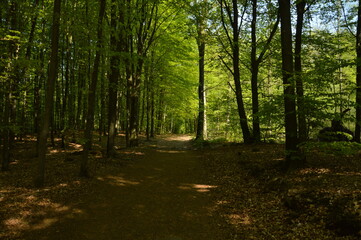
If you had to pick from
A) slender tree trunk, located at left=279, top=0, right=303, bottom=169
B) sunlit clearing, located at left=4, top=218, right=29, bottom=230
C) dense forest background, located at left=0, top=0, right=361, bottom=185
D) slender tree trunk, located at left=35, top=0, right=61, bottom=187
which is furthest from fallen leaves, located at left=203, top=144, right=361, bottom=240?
slender tree trunk, located at left=35, top=0, right=61, bottom=187

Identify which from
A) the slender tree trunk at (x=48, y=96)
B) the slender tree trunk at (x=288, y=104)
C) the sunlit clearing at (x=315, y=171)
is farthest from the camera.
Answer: the slender tree trunk at (x=48, y=96)

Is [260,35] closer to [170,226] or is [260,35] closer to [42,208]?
[170,226]

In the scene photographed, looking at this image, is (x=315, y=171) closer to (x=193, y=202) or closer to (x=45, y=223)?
(x=193, y=202)

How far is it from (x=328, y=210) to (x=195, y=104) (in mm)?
27335

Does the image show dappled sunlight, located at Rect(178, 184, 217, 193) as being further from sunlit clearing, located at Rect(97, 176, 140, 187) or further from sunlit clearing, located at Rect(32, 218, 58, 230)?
sunlit clearing, located at Rect(32, 218, 58, 230)

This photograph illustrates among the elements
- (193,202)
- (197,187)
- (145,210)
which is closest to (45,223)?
(145,210)

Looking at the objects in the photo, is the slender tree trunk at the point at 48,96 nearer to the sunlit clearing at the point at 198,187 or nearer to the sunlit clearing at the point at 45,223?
the sunlit clearing at the point at 45,223

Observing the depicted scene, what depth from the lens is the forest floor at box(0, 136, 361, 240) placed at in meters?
5.33

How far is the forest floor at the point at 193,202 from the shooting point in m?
5.33

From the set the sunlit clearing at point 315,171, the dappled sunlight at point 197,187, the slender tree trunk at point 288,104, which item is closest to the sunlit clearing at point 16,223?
the dappled sunlight at point 197,187

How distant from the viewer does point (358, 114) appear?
11.5m

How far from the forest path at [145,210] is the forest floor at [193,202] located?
0.03 metres

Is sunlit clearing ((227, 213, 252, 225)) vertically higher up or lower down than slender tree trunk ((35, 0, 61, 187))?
lower down

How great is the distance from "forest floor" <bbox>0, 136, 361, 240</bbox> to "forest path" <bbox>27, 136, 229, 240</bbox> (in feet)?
0.09
